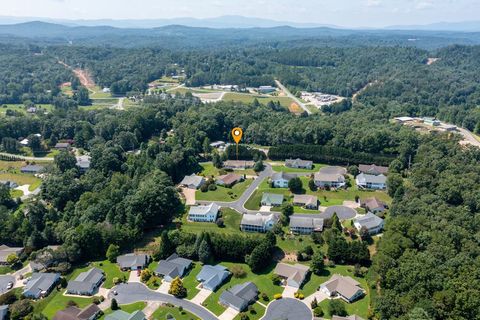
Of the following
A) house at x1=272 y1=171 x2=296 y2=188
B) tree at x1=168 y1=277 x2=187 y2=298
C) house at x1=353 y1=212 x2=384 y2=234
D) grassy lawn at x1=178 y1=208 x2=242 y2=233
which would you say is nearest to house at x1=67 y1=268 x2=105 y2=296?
tree at x1=168 y1=277 x2=187 y2=298

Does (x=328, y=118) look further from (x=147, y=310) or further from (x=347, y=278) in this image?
(x=147, y=310)

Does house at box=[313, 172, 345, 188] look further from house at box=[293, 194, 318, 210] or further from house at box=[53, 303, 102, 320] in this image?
house at box=[53, 303, 102, 320]

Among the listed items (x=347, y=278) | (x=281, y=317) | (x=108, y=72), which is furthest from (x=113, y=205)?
(x=108, y=72)

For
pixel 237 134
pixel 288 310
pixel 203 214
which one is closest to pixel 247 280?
pixel 288 310

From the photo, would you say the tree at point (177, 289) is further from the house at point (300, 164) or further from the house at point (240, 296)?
the house at point (300, 164)

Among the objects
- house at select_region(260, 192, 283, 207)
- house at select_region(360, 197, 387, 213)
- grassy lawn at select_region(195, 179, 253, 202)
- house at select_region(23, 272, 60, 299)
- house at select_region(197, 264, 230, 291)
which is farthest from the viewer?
grassy lawn at select_region(195, 179, 253, 202)

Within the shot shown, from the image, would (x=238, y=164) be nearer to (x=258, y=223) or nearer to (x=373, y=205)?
(x=258, y=223)

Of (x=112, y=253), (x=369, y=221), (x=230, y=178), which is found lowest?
(x=112, y=253)
